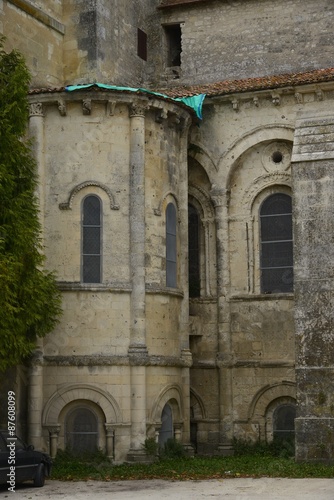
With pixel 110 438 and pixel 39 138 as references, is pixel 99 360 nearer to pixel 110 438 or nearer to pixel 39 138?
pixel 110 438

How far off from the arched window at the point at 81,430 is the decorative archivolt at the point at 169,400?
1262mm

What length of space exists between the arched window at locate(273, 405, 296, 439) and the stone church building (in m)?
0.05

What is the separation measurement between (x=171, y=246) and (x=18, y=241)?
5.13 metres

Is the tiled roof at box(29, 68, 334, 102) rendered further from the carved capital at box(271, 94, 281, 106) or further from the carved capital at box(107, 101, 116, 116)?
the carved capital at box(107, 101, 116, 116)

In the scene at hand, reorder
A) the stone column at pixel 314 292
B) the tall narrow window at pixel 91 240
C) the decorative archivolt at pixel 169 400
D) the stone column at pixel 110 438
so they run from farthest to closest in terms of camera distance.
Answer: the tall narrow window at pixel 91 240
the decorative archivolt at pixel 169 400
the stone column at pixel 110 438
the stone column at pixel 314 292

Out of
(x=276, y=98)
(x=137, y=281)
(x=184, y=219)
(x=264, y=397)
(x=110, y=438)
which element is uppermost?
(x=276, y=98)

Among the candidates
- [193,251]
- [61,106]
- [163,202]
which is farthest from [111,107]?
[193,251]

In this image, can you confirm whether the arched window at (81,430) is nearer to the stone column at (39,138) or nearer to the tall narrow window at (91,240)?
the tall narrow window at (91,240)

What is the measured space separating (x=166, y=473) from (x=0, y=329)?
4.37 meters

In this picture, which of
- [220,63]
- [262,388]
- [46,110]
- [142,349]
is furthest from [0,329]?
[220,63]

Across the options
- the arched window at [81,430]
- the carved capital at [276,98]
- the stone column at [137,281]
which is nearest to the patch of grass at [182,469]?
the arched window at [81,430]

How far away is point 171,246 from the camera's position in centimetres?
2300

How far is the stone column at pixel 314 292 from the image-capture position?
765 inches

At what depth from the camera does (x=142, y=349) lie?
2131cm
